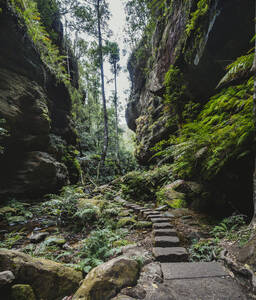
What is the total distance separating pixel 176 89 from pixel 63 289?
25.2 ft

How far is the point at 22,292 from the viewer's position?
1490mm

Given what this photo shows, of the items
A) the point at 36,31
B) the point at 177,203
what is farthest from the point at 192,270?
the point at 36,31

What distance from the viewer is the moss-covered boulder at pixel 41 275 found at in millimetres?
1604

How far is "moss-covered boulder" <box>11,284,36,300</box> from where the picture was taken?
4.74ft

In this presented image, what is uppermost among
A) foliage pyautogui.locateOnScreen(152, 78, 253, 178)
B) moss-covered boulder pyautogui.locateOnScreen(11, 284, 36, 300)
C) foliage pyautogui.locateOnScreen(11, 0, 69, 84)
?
foliage pyautogui.locateOnScreen(11, 0, 69, 84)

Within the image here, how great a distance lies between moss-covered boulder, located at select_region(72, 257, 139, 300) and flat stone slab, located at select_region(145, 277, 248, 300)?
12.4 inches

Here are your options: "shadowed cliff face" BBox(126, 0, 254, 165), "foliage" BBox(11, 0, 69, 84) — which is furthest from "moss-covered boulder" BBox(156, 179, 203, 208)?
"foliage" BBox(11, 0, 69, 84)

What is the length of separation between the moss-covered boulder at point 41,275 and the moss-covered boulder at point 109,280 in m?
0.34

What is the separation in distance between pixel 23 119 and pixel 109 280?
7792 mm

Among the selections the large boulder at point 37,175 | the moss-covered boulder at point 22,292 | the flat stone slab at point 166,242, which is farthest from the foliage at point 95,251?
the large boulder at point 37,175

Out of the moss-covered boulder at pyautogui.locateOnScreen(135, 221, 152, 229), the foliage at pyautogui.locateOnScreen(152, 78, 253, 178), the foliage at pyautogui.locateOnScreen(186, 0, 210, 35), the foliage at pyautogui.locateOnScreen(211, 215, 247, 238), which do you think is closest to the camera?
the foliage at pyautogui.locateOnScreen(211, 215, 247, 238)

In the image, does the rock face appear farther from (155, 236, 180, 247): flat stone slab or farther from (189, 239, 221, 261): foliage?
Answer: (155, 236, 180, 247): flat stone slab

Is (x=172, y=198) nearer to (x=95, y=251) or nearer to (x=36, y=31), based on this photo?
(x=95, y=251)

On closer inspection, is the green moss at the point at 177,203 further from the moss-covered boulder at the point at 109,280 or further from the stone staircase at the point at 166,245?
the moss-covered boulder at the point at 109,280
